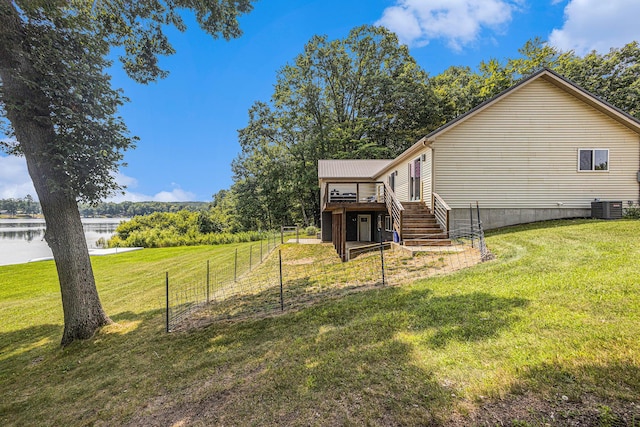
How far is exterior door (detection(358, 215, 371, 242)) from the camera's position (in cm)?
1783

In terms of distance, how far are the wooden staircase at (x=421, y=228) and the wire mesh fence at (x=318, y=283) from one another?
329 mm

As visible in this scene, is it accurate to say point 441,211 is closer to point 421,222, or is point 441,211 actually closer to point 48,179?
point 421,222

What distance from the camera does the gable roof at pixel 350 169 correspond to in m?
18.0

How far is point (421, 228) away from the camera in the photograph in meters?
10.5

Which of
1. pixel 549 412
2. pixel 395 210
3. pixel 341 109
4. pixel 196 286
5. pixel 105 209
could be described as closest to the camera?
pixel 549 412

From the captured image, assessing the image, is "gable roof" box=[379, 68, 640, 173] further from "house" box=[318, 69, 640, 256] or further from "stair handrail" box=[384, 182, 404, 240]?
"stair handrail" box=[384, 182, 404, 240]

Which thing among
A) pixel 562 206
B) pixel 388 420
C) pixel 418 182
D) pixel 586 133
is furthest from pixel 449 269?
pixel 586 133

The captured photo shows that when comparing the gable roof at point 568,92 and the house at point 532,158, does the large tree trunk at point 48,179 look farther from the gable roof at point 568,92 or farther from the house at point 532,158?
the gable roof at point 568,92

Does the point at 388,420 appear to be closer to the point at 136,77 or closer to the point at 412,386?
the point at 412,386

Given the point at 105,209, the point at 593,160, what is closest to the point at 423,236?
the point at 593,160

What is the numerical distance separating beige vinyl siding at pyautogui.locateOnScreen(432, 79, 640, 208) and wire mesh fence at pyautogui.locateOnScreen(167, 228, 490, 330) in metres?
2.28

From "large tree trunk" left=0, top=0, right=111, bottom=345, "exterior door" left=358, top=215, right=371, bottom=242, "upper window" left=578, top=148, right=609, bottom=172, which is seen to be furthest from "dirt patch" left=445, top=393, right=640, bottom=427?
"exterior door" left=358, top=215, right=371, bottom=242

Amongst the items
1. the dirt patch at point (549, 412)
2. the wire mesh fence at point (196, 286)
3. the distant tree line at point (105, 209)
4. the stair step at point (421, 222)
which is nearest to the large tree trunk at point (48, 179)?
→ the wire mesh fence at point (196, 286)

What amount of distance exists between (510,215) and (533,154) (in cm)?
257
